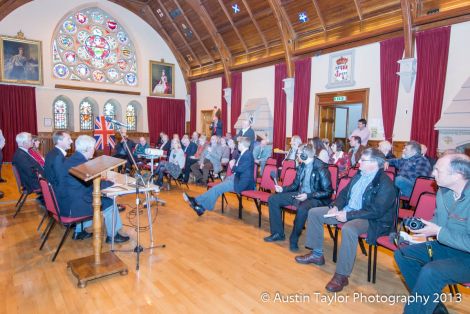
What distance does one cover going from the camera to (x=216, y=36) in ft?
37.0

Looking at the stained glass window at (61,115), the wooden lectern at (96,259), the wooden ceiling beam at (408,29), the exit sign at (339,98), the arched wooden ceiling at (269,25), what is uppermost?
the arched wooden ceiling at (269,25)

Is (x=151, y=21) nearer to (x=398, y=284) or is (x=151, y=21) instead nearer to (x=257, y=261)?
(x=257, y=261)

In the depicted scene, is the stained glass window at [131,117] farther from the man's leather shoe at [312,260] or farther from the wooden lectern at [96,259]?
the man's leather shoe at [312,260]

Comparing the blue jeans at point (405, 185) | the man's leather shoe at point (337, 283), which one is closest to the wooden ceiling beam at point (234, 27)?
the blue jeans at point (405, 185)

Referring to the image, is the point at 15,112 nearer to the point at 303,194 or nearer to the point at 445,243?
the point at 303,194

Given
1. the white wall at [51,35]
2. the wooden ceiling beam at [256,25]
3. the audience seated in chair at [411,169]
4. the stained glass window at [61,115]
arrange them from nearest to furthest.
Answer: the audience seated in chair at [411,169] → the wooden ceiling beam at [256,25] → the white wall at [51,35] → the stained glass window at [61,115]

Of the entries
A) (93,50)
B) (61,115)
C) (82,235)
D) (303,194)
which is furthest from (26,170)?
(93,50)

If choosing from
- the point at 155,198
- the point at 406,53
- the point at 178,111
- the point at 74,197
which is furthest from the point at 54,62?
the point at 406,53

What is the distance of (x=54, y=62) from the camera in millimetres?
11281

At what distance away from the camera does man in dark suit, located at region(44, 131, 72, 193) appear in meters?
3.22

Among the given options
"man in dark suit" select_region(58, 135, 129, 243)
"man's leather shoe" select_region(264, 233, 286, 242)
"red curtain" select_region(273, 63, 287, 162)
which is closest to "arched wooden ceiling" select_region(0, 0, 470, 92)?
"red curtain" select_region(273, 63, 287, 162)

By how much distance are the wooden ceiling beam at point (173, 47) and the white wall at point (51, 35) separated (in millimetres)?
187

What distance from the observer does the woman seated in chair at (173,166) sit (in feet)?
21.5

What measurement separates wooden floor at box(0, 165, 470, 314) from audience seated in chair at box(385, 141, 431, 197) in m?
1.07
